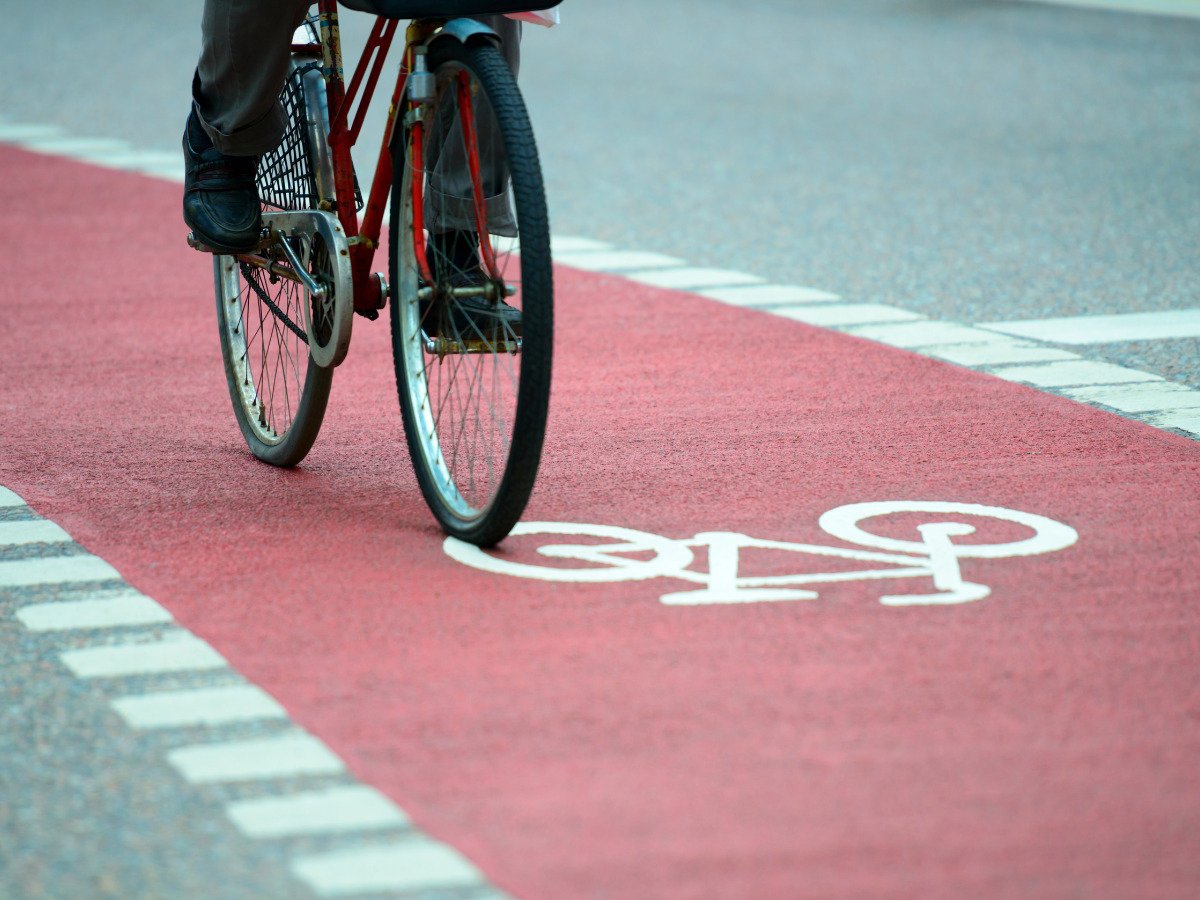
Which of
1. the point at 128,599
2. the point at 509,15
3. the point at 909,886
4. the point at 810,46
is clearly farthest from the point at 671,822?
the point at 810,46

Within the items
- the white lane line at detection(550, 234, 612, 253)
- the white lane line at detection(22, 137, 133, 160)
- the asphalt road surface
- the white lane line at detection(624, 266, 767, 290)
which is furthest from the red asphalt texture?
the white lane line at detection(22, 137, 133, 160)

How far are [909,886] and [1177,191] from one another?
7.45m

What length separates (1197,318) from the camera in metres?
6.88

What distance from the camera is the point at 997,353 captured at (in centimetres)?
641

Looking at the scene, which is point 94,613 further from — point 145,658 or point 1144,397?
point 1144,397

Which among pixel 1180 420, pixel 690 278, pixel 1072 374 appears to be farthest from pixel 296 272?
pixel 690 278

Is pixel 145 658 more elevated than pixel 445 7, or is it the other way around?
pixel 445 7

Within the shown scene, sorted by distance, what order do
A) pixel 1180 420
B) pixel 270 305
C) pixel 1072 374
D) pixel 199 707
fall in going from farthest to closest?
pixel 1072 374 < pixel 1180 420 < pixel 270 305 < pixel 199 707

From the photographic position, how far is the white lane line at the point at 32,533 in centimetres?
446

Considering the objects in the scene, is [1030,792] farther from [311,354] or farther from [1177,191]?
[1177,191]

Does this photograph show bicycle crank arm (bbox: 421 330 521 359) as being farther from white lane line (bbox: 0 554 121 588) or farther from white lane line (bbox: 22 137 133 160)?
white lane line (bbox: 22 137 133 160)

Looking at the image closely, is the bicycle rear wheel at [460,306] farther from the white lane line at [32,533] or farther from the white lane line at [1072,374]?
the white lane line at [1072,374]

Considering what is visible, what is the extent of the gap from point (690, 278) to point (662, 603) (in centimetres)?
412

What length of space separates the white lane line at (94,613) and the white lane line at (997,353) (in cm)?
306
